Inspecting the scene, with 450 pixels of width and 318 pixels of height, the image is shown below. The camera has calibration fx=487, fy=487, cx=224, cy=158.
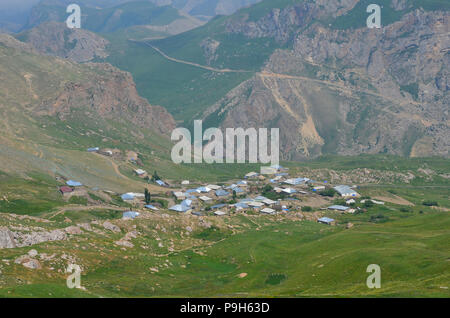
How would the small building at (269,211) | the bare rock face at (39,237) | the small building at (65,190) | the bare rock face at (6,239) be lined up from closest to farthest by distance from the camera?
the bare rock face at (6,239), the bare rock face at (39,237), the small building at (65,190), the small building at (269,211)

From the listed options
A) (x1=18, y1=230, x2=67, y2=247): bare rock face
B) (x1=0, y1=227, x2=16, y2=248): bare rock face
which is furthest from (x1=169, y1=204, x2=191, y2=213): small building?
(x1=0, y1=227, x2=16, y2=248): bare rock face

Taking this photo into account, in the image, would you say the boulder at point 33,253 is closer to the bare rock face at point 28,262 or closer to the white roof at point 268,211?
the bare rock face at point 28,262

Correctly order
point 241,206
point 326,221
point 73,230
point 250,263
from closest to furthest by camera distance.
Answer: point 73,230 < point 250,263 < point 326,221 < point 241,206

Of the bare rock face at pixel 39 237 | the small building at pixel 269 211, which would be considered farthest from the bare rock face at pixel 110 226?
the small building at pixel 269 211

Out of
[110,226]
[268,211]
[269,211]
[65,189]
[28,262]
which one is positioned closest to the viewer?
[28,262]

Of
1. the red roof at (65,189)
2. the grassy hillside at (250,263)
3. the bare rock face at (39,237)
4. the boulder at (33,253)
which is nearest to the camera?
the grassy hillside at (250,263)

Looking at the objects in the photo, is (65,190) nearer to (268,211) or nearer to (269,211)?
(268,211)

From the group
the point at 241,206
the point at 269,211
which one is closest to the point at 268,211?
the point at 269,211

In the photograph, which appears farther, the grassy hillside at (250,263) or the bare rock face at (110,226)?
the bare rock face at (110,226)

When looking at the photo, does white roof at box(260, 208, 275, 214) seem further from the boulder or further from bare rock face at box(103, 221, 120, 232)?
the boulder
